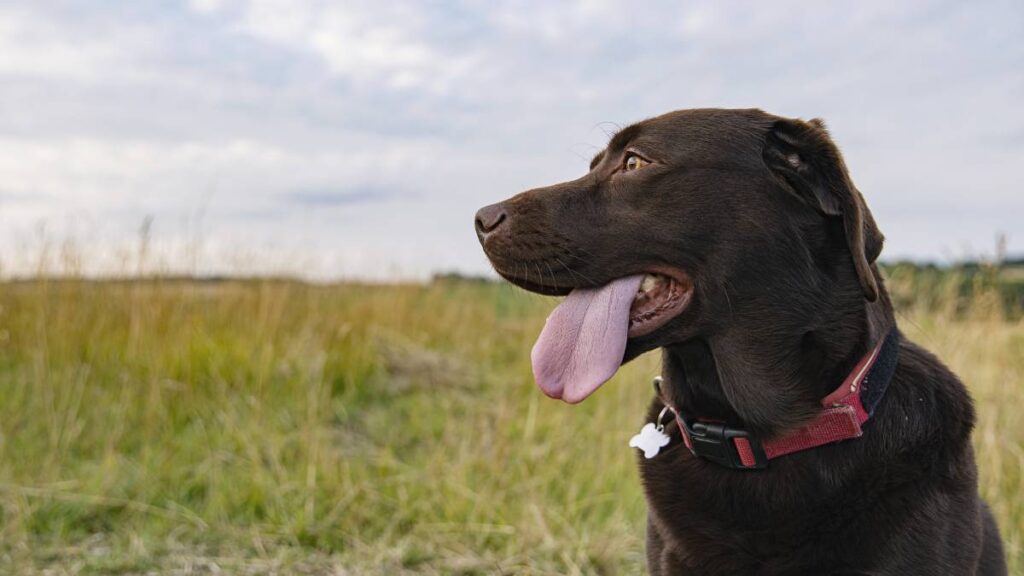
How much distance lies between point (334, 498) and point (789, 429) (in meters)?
3.00

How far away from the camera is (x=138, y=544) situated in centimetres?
439

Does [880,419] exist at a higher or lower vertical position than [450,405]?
higher

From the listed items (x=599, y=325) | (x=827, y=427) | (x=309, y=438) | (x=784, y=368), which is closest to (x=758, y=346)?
(x=784, y=368)

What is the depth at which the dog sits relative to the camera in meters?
2.35

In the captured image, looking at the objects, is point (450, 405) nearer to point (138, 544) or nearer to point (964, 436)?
point (138, 544)

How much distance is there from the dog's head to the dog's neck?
1 cm

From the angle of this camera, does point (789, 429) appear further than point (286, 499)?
No

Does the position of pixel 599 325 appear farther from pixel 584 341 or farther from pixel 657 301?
pixel 657 301

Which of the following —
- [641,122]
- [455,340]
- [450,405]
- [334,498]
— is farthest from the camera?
[455,340]

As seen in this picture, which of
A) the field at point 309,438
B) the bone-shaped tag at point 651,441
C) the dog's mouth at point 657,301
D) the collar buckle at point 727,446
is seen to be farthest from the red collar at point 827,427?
the field at point 309,438

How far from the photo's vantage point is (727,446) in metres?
2.46

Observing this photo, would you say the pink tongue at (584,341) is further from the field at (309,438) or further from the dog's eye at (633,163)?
the field at (309,438)

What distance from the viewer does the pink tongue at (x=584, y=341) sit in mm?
2354

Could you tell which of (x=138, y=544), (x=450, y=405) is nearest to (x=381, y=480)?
(x=138, y=544)
